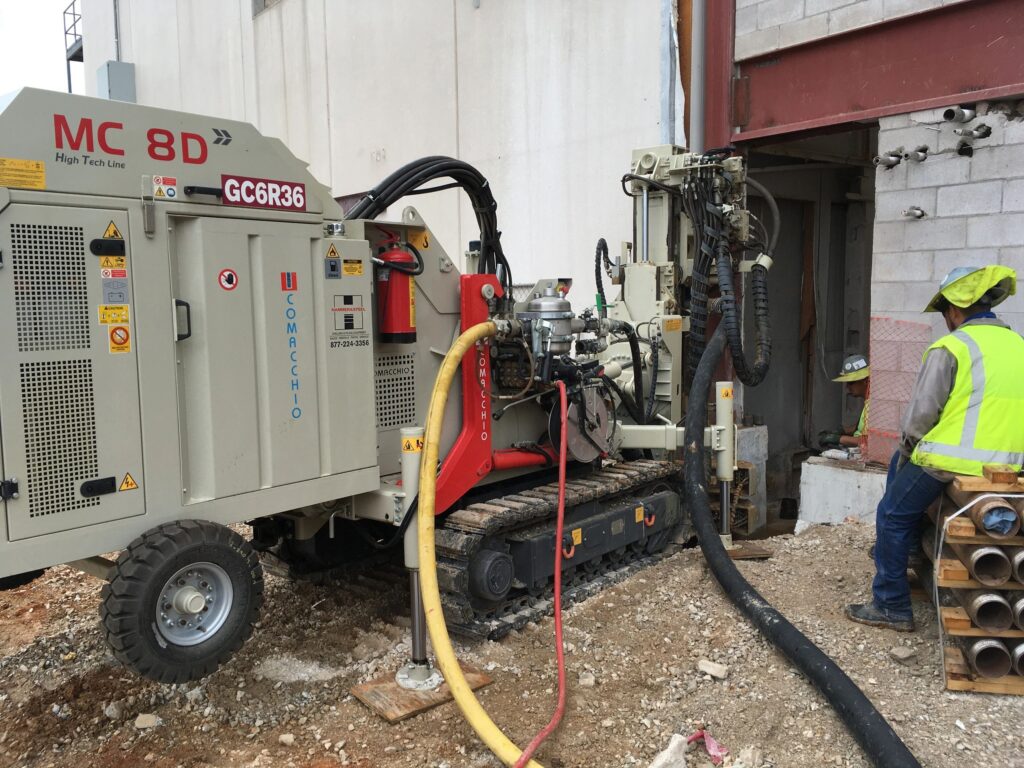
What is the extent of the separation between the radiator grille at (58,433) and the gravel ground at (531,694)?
114cm

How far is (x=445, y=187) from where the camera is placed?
5.21 m

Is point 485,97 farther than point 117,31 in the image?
No

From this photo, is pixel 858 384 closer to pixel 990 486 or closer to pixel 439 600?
pixel 990 486

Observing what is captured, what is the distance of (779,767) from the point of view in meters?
3.39

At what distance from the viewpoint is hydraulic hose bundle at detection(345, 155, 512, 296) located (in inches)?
182

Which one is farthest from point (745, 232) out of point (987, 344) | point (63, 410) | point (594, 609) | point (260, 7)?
point (260, 7)

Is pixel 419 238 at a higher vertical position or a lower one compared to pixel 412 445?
higher

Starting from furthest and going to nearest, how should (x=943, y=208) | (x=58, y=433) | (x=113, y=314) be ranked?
(x=943, y=208), (x=113, y=314), (x=58, y=433)

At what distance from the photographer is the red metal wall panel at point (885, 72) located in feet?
20.1

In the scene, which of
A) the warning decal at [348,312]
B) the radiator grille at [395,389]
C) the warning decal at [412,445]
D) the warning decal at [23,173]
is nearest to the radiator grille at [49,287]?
the warning decal at [23,173]

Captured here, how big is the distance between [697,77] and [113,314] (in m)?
6.11

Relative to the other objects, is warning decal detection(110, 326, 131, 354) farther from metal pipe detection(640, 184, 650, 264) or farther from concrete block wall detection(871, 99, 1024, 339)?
concrete block wall detection(871, 99, 1024, 339)

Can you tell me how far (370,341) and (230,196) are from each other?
995mm

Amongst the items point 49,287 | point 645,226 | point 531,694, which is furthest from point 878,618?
point 49,287
